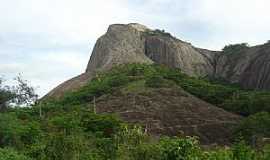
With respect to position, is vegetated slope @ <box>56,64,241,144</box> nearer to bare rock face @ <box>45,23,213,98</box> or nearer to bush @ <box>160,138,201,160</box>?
bare rock face @ <box>45,23,213,98</box>

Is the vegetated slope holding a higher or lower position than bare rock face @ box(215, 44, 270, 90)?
lower

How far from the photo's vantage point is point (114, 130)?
47969mm

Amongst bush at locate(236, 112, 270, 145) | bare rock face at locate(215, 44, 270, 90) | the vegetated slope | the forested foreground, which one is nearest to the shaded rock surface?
the vegetated slope

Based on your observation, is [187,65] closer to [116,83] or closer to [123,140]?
[116,83]

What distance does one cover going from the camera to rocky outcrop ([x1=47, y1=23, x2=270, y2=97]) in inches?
3679

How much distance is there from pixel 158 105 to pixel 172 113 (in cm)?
217

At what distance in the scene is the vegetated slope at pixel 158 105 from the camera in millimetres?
58656

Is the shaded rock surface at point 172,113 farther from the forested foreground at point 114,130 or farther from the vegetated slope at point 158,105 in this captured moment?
the forested foreground at point 114,130

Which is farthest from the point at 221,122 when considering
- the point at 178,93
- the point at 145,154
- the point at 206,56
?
the point at 206,56

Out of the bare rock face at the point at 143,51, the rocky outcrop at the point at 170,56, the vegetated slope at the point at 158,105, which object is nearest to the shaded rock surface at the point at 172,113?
the vegetated slope at the point at 158,105

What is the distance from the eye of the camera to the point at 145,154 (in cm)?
2212

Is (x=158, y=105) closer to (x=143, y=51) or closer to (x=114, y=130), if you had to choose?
(x=114, y=130)

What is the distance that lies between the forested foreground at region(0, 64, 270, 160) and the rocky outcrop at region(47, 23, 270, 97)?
11590 millimetres

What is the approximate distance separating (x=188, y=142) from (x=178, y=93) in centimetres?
4680
